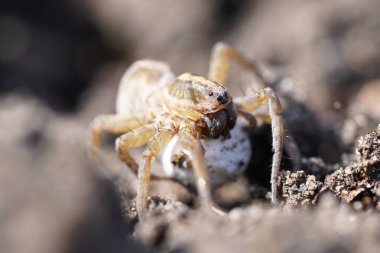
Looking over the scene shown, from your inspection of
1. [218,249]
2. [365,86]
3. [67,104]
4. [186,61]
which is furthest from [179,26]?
[218,249]

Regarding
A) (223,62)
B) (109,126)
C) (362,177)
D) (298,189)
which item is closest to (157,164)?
(109,126)

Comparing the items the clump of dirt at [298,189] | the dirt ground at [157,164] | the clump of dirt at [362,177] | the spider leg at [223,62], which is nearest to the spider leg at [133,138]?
the dirt ground at [157,164]

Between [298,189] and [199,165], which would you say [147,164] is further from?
[298,189]

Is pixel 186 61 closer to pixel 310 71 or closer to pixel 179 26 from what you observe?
pixel 179 26

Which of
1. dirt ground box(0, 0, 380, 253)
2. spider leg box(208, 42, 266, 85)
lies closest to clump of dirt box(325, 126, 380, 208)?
dirt ground box(0, 0, 380, 253)

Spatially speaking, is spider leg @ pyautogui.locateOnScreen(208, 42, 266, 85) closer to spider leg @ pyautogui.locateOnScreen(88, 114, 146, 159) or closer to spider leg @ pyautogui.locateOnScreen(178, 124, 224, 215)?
spider leg @ pyautogui.locateOnScreen(88, 114, 146, 159)

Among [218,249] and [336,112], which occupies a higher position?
[336,112]
